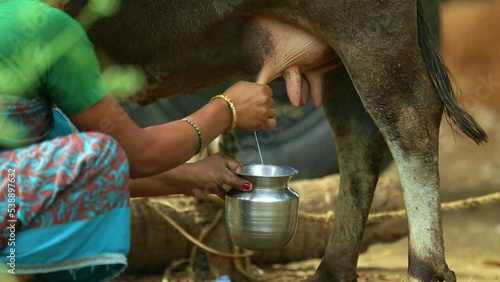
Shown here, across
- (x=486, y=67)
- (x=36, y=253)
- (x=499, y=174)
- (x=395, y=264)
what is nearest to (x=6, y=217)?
(x=36, y=253)

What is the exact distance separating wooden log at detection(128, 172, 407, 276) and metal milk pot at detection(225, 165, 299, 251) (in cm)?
78

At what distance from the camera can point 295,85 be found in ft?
9.30

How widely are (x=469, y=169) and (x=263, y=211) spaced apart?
3066mm

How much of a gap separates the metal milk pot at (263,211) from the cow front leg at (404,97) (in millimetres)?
411

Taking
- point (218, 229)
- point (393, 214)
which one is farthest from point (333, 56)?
point (393, 214)

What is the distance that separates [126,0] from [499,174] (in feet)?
10.4

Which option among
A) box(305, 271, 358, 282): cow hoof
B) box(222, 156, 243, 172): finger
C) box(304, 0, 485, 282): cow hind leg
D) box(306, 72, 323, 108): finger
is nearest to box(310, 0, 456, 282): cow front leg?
box(304, 0, 485, 282): cow hind leg

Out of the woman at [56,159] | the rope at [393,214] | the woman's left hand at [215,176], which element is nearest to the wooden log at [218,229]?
the rope at [393,214]

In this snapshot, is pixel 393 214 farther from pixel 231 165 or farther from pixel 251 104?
pixel 251 104

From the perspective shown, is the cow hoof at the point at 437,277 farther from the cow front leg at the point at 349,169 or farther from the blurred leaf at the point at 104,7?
the blurred leaf at the point at 104,7

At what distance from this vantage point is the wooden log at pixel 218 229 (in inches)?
129

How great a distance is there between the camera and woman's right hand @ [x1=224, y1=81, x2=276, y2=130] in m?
2.16

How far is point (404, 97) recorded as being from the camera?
2.69 metres

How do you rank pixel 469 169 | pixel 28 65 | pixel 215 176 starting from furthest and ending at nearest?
pixel 469 169 → pixel 215 176 → pixel 28 65
